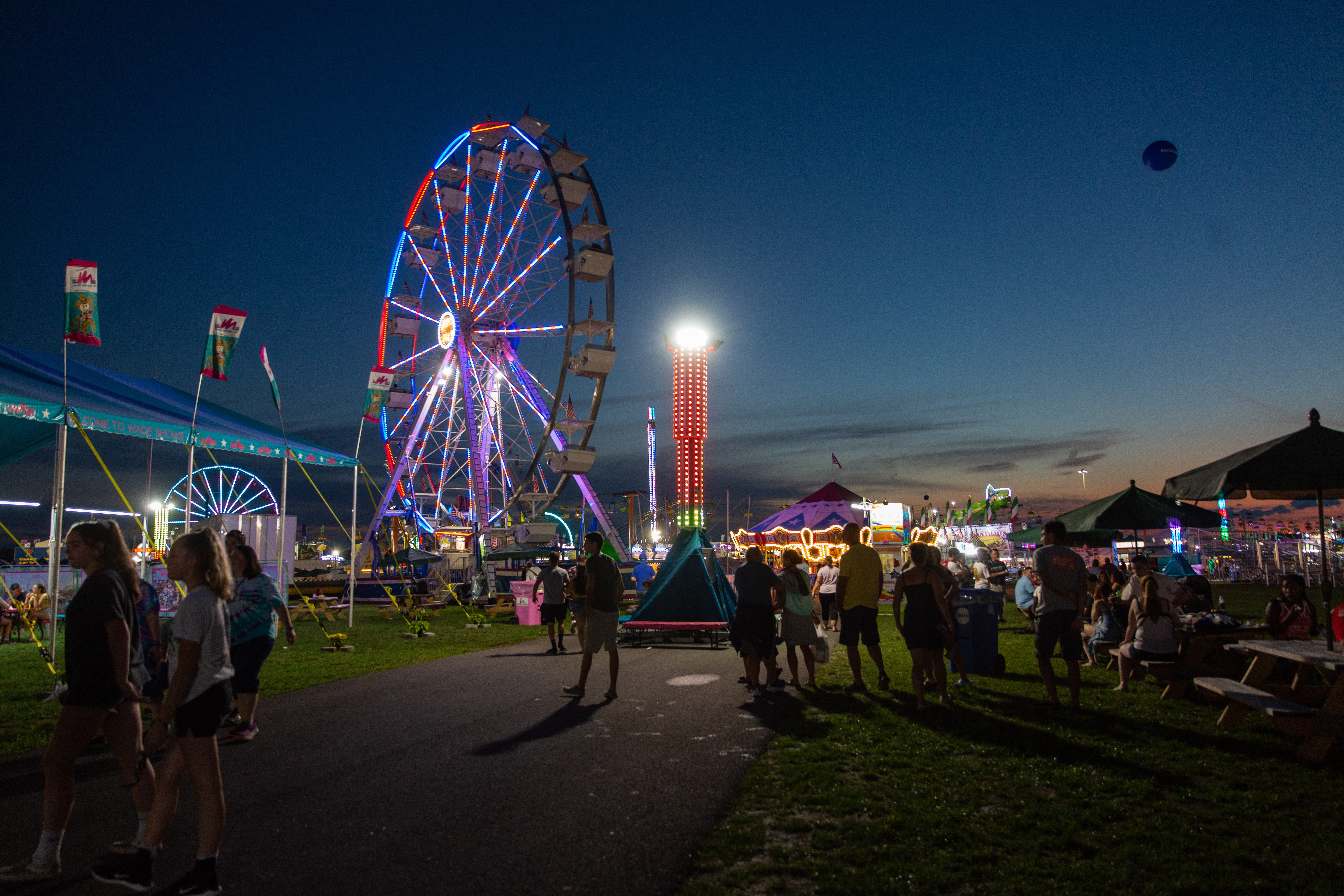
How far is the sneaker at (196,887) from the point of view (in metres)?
3.29

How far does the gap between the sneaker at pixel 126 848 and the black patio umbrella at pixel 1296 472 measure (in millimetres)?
8580

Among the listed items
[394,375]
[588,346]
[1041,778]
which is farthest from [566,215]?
[1041,778]

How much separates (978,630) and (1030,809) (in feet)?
17.3

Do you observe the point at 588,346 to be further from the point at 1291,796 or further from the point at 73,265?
the point at 1291,796

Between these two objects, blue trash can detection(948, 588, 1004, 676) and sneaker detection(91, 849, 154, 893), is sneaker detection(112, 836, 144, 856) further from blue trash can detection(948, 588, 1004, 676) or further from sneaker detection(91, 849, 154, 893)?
blue trash can detection(948, 588, 1004, 676)

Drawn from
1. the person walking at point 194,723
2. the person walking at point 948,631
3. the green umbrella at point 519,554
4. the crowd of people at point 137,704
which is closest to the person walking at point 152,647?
the crowd of people at point 137,704

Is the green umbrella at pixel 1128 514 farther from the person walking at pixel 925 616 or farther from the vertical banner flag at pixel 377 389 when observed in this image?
the vertical banner flag at pixel 377 389

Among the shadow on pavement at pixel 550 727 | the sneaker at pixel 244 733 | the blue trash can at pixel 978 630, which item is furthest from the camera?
the blue trash can at pixel 978 630

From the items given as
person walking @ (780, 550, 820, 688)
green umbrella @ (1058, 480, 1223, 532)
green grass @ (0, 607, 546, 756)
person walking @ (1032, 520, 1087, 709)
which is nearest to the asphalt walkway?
person walking @ (780, 550, 820, 688)

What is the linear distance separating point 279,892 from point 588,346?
19.6 metres

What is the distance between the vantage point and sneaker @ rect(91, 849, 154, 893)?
3383mm

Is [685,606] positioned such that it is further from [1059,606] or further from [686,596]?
[1059,606]

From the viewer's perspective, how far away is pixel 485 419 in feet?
89.0

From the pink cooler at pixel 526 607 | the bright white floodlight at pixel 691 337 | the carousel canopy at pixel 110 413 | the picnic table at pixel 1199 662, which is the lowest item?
the pink cooler at pixel 526 607
